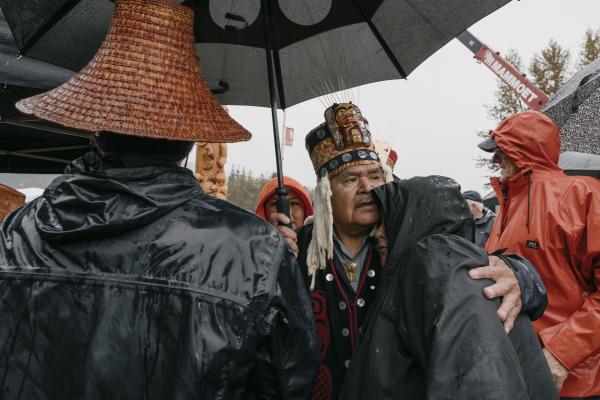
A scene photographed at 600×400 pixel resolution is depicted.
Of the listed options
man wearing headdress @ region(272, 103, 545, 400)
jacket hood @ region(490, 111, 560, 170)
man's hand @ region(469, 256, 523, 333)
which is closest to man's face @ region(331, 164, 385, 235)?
man wearing headdress @ region(272, 103, 545, 400)

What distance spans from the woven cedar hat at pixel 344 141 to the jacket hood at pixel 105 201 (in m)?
1.55

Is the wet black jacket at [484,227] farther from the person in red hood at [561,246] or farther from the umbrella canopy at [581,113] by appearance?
the person in red hood at [561,246]

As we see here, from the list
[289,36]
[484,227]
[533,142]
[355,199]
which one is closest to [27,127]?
[289,36]

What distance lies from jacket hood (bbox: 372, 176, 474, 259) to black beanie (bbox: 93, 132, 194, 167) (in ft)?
2.80

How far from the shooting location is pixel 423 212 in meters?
1.80

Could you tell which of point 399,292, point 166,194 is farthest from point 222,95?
point 399,292

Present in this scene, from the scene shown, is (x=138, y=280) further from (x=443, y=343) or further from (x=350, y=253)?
(x=350, y=253)

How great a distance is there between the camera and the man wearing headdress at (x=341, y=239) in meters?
2.46

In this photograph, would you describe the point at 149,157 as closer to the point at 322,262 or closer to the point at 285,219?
the point at 285,219

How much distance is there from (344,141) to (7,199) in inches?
91.3

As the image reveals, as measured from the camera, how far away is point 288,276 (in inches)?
55.5

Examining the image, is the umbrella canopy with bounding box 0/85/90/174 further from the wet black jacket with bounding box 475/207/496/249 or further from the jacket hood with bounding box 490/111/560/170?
the wet black jacket with bounding box 475/207/496/249

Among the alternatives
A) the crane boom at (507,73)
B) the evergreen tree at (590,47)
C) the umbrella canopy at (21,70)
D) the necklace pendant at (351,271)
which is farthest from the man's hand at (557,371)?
the evergreen tree at (590,47)

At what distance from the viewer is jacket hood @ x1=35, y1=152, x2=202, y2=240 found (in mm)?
1260
